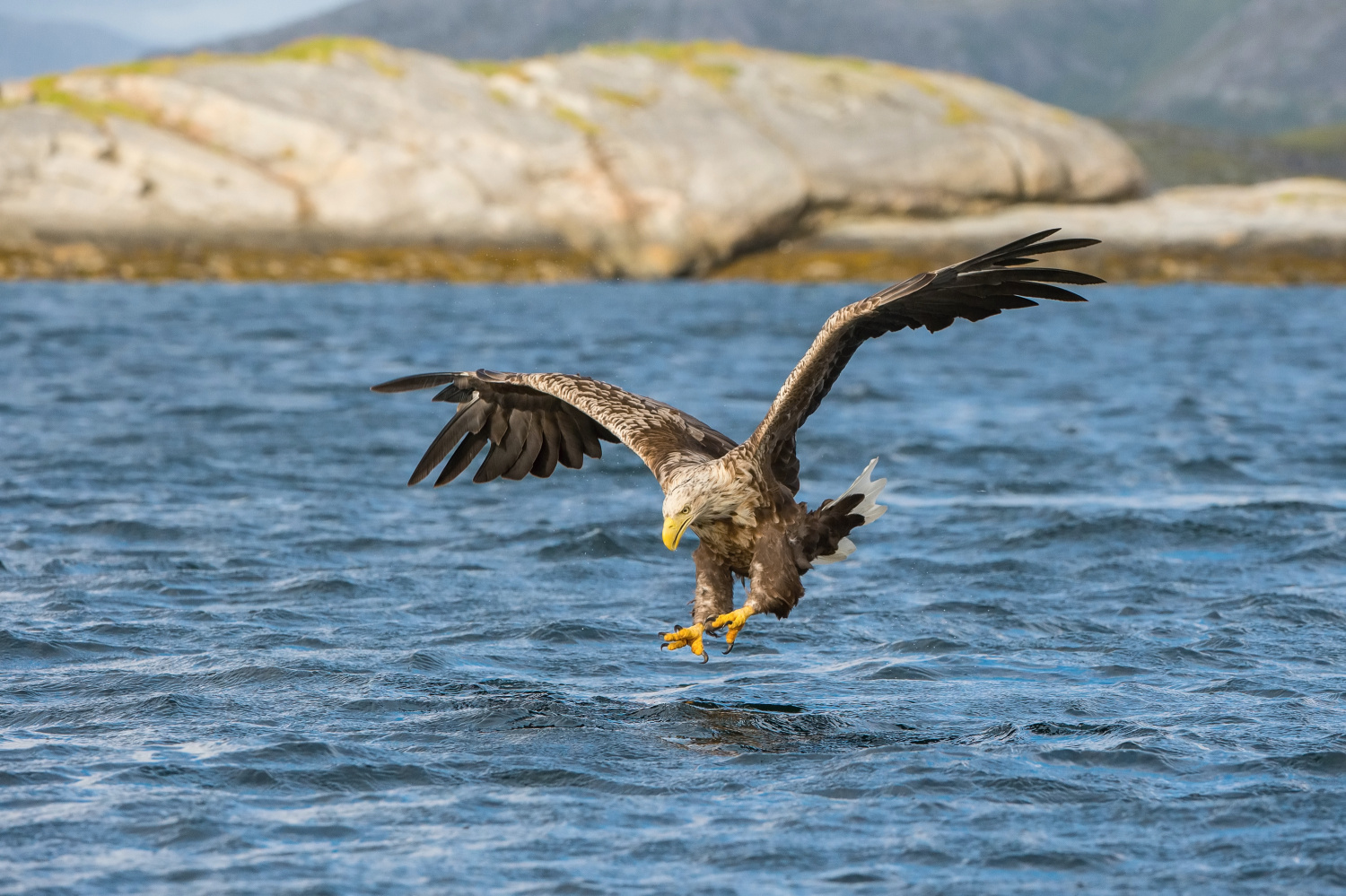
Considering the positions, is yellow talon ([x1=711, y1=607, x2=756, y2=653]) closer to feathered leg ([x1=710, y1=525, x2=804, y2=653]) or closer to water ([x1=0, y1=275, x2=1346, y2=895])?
feathered leg ([x1=710, y1=525, x2=804, y2=653])

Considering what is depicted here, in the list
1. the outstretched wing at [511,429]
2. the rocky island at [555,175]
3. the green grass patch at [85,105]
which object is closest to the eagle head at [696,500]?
the outstretched wing at [511,429]

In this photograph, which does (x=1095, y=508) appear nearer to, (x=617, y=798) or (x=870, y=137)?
(x=617, y=798)

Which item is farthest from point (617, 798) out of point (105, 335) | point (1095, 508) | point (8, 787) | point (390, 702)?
point (105, 335)

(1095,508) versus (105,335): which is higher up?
(105,335)

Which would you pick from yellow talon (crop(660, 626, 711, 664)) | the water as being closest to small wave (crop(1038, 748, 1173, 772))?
the water

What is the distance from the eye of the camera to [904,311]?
7637 millimetres

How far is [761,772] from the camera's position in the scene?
6449 millimetres

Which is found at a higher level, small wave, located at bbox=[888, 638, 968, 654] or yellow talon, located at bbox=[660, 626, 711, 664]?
yellow talon, located at bbox=[660, 626, 711, 664]

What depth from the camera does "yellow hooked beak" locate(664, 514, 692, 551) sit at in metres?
7.12

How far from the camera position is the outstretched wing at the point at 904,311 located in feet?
24.2

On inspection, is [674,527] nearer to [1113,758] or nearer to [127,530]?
[1113,758]

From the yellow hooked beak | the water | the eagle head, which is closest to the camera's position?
the water

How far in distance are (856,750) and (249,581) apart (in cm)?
470

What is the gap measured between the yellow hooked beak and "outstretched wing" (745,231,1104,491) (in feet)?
1.57
